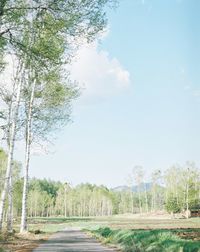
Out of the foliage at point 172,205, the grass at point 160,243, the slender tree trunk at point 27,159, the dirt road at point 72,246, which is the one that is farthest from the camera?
the foliage at point 172,205

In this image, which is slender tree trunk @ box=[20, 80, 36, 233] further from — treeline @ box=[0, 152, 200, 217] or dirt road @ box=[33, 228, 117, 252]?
treeline @ box=[0, 152, 200, 217]

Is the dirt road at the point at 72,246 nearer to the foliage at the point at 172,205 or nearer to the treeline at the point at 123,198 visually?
the treeline at the point at 123,198

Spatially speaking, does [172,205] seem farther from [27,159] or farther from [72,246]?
[72,246]

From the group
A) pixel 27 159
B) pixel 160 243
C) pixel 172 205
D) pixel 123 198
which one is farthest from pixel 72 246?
pixel 123 198

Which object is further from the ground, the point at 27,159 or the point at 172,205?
the point at 172,205

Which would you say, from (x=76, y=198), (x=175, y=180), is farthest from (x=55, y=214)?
(x=175, y=180)

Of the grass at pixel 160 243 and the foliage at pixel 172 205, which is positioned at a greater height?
the foliage at pixel 172 205

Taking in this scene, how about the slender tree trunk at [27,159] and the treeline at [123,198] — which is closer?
the slender tree trunk at [27,159]

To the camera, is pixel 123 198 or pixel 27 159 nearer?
pixel 27 159

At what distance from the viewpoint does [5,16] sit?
1452 centimetres

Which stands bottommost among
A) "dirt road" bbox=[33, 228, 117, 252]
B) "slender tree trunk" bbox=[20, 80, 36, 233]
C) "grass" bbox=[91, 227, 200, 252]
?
"dirt road" bbox=[33, 228, 117, 252]

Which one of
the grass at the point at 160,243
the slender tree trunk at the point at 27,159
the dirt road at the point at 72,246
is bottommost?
the dirt road at the point at 72,246

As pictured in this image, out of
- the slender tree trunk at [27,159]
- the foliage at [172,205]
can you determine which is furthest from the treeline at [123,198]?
the slender tree trunk at [27,159]

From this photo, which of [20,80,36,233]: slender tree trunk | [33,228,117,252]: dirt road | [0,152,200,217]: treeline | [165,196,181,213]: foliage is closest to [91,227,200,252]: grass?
[33,228,117,252]: dirt road
